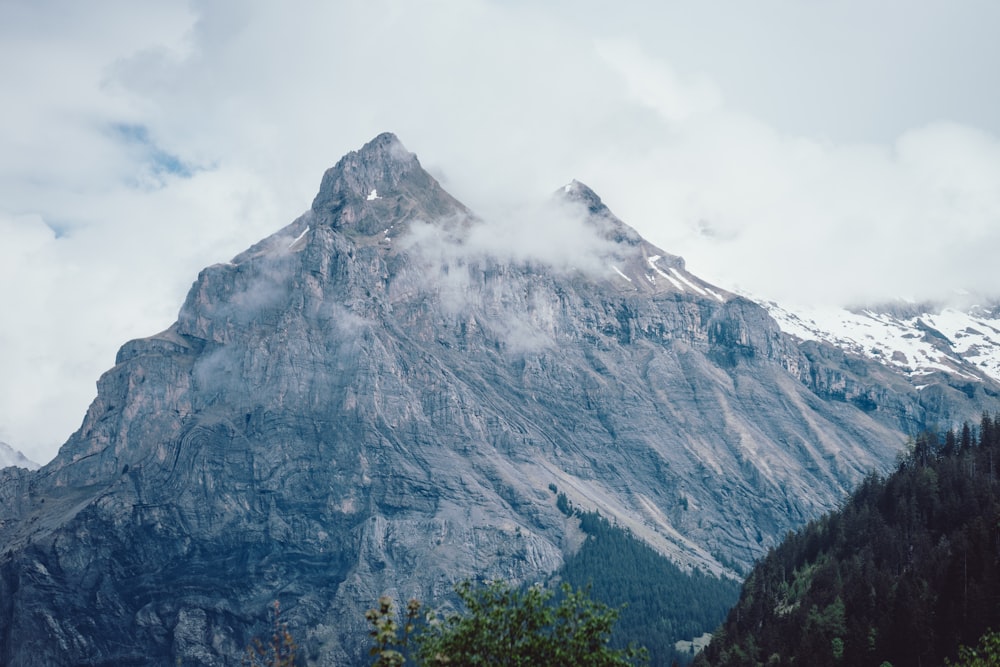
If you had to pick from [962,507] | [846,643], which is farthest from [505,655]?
[962,507]

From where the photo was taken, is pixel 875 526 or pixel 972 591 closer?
pixel 972 591

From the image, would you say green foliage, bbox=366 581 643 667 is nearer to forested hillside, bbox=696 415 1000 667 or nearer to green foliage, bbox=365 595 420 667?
green foliage, bbox=365 595 420 667

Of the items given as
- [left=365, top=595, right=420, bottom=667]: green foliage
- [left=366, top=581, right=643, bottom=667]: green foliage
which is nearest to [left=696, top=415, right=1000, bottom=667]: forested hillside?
[left=366, top=581, right=643, bottom=667]: green foliage

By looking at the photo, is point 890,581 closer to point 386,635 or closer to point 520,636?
point 520,636

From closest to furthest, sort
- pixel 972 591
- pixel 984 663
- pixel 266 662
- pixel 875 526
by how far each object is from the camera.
Answer: pixel 266 662
pixel 984 663
pixel 972 591
pixel 875 526

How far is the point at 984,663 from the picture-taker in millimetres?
74688

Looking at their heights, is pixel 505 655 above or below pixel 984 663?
below

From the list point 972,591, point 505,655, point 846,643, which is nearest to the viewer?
point 505,655

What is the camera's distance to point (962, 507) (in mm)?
167500

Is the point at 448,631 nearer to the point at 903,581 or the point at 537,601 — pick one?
the point at 537,601

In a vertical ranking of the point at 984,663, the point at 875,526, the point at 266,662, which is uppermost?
the point at 875,526

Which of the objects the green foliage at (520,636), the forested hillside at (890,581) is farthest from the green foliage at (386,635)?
the forested hillside at (890,581)

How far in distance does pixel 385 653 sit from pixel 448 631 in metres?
12.0

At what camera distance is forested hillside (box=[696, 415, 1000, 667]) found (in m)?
124
